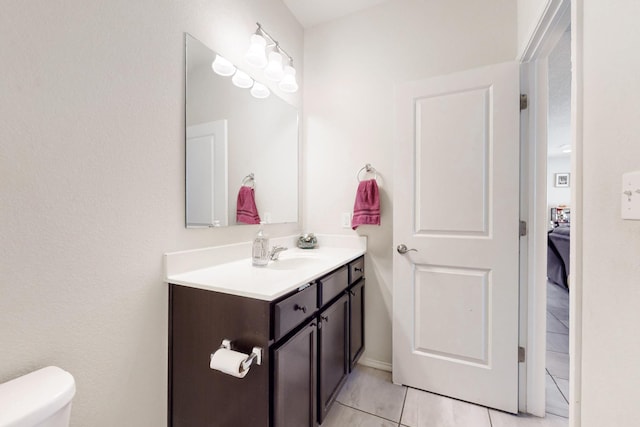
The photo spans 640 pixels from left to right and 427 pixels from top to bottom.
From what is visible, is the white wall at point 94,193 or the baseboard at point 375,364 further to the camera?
the baseboard at point 375,364

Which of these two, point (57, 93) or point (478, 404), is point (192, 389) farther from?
point (478, 404)

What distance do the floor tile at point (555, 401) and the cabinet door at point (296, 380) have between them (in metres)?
1.43

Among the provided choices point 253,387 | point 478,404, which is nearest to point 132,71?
point 253,387

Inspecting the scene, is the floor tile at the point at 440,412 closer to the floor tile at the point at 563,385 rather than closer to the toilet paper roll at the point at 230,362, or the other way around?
the floor tile at the point at 563,385

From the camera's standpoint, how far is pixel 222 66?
144 cm

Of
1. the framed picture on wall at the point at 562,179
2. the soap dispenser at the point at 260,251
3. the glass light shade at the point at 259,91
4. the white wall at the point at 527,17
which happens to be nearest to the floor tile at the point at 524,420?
the soap dispenser at the point at 260,251

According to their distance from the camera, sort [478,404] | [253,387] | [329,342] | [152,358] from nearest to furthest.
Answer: [253,387], [152,358], [329,342], [478,404]

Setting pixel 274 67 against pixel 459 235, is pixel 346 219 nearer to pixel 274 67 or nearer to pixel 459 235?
pixel 459 235

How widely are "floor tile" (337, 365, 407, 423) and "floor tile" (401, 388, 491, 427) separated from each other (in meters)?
0.06

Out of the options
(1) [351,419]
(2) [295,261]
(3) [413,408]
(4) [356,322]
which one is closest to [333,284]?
(2) [295,261]

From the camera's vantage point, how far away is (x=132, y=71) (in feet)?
3.44

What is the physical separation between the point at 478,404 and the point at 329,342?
1.03 metres

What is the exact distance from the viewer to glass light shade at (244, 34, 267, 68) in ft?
5.11

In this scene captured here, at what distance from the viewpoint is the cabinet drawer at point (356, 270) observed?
5.61ft
